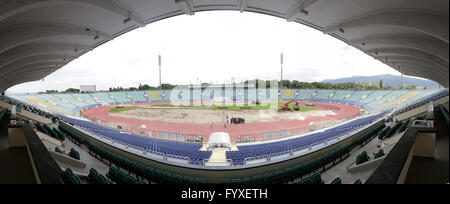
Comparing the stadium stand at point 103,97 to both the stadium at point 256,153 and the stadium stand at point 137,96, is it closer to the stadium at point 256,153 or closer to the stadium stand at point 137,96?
the stadium stand at point 137,96

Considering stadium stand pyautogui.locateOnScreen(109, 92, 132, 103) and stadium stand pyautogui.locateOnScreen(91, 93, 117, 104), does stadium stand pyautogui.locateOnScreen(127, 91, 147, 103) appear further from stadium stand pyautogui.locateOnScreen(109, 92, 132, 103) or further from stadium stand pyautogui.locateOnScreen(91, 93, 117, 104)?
stadium stand pyautogui.locateOnScreen(91, 93, 117, 104)

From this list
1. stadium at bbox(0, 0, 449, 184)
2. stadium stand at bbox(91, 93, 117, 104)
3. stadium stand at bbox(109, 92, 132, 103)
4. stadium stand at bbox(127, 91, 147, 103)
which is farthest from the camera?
stadium stand at bbox(127, 91, 147, 103)

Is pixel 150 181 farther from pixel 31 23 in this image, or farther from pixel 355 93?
pixel 355 93

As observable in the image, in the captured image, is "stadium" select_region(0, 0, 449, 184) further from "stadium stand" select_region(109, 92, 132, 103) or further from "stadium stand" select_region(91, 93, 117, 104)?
"stadium stand" select_region(109, 92, 132, 103)

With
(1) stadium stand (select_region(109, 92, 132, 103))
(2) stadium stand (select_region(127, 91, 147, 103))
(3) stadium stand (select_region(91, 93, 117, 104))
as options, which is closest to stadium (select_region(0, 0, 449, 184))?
(3) stadium stand (select_region(91, 93, 117, 104))

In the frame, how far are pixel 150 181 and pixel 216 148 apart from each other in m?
4.46

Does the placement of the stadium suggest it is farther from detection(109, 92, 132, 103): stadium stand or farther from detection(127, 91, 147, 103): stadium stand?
detection(127, 91, 147, 103): stadium stand

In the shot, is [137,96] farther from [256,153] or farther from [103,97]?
[256,153]

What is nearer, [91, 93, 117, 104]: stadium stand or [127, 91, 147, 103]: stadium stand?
[91, 93, 117, 104]: stadium stand

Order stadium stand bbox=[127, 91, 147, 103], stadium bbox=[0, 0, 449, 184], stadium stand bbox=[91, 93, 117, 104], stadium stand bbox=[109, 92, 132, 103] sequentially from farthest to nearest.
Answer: stadium stand bbox=[127, 91, 147, 103] → stadium stand bbox=[109, 92, 132, 103] → stadium stand bbox=[91, 93, 117, 104] → stadium bbox=[0, 0, 449, 184]

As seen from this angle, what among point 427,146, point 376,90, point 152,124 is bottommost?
point 152,124

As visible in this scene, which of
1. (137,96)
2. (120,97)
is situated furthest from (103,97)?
(137,96)

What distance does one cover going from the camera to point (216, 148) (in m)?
10.1
